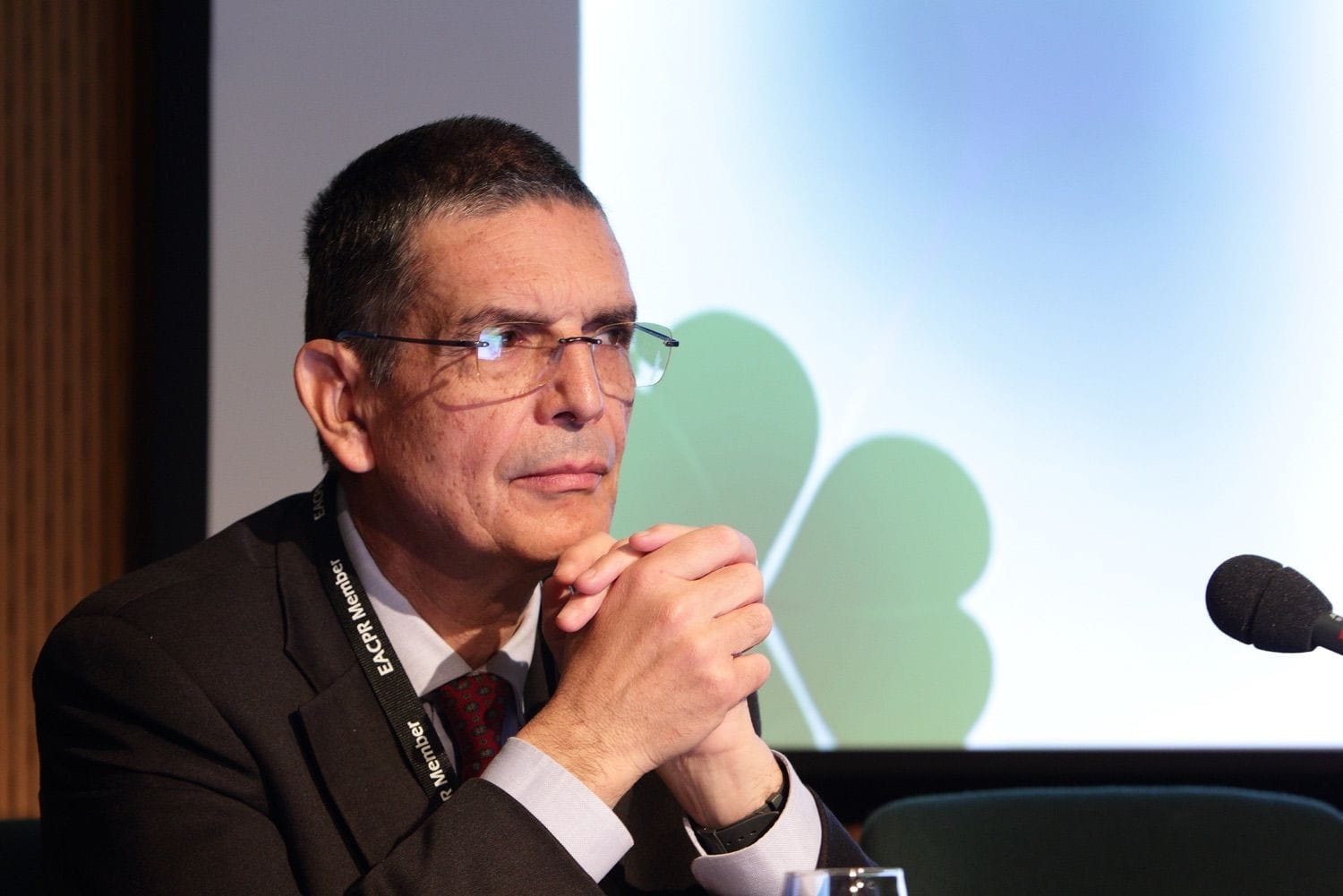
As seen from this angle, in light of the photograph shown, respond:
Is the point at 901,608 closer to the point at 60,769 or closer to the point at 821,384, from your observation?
the point at 821,384

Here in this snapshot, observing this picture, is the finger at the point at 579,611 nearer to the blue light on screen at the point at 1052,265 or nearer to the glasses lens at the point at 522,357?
the glasses lens at the point at 522,357

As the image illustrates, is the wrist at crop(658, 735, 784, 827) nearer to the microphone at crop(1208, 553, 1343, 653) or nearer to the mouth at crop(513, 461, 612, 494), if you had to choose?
the mouth at crop(513, 461, 612, 494)

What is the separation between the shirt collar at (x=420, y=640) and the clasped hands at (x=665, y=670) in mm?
185

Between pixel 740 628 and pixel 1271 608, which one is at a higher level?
pixel 1271 608

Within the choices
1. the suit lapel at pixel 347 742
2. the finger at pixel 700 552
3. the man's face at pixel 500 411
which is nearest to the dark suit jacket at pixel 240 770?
the suit lapel at pixel 347 742

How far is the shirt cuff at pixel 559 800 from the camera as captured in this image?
1394mm

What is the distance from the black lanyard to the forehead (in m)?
0.36

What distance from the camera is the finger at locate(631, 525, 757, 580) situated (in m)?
1.55

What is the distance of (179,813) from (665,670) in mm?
567

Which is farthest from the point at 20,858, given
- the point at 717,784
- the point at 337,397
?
the point at 717,784

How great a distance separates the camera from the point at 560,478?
1676 mm

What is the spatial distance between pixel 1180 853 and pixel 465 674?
1072 mm

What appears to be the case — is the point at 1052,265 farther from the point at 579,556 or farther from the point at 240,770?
the point at 240,770

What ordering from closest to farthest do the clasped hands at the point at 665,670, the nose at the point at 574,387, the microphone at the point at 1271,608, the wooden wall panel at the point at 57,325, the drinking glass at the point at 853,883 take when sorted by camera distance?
the drinking glass at the point at 853,883, the microphone at the point at 1271,608, the clasped hands at the point at 665,670, the nose at the point at 574,387, the wooden wall panel at the point at 57,325
